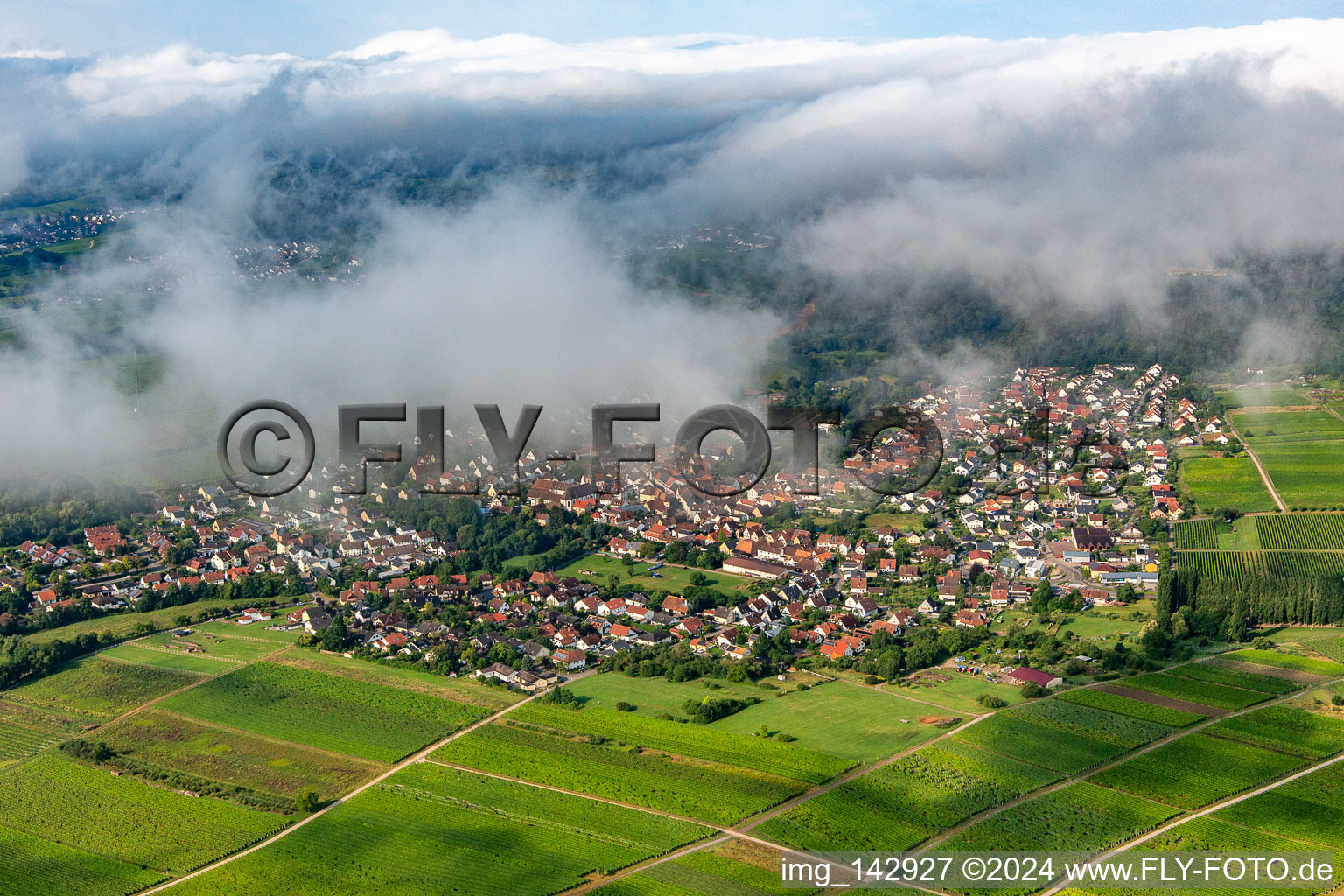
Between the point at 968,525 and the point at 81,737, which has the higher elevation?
the point at 968,525

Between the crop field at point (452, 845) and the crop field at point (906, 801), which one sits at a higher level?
the crop field at point (906, 801)

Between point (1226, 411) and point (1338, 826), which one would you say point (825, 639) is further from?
point (1226, 411)

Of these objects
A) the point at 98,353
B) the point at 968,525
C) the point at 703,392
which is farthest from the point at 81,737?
the point at 98,353

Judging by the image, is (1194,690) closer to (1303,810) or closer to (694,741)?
(1303,810)

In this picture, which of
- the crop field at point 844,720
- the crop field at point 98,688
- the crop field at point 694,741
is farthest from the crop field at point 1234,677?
the crop field at point 98,688

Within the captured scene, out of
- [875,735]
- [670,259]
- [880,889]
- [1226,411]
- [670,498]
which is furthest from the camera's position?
[670,259]

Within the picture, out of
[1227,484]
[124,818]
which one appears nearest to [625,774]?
[124,818]

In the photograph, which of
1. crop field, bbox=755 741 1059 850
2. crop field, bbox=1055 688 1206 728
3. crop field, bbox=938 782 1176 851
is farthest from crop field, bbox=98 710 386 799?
crop field, bbox=1055 688 1206 728

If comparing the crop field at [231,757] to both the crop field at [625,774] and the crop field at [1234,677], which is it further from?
the crop field at [1234,677]
